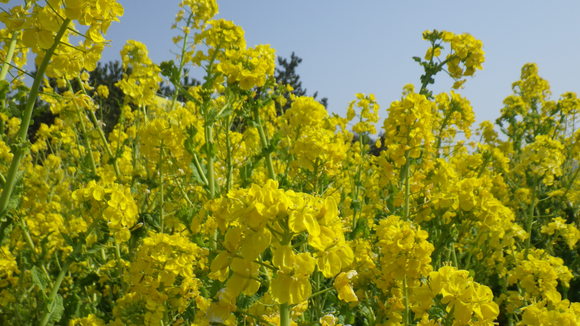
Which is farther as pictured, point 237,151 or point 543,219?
point 543,219

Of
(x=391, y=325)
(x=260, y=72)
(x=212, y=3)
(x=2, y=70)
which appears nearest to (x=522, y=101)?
(x=212, y=3)

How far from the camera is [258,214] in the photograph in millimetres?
1176

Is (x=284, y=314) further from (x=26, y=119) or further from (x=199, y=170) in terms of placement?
(x=199, y=170)

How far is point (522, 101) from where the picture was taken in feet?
24.9

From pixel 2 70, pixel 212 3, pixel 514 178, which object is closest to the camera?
pixel 2 70

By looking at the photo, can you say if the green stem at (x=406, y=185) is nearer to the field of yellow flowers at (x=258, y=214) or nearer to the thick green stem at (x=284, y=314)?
the field of yellow flowers at (x=258, y=214)

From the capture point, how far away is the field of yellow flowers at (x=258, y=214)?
1346 millimetres

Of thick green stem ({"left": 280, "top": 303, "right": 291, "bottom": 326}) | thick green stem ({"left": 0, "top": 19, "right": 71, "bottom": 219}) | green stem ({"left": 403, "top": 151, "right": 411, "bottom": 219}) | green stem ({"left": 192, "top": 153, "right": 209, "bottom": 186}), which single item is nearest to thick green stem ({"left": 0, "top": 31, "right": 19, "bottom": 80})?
thick green stem ({"left": 0, "top": 19, "right": 71, "bottom": 219})

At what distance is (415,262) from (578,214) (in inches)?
184

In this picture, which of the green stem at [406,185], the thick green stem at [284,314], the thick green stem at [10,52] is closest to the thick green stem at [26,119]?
the thick green stem at [10,52]

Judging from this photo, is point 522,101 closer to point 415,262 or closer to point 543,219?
point 543,219

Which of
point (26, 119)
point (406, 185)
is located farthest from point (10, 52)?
point (406, 185)

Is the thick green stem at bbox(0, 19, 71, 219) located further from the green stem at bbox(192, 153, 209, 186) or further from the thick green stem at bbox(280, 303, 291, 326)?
the green stem at bbox(192, 153, 209, 186)

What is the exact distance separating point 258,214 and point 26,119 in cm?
103
